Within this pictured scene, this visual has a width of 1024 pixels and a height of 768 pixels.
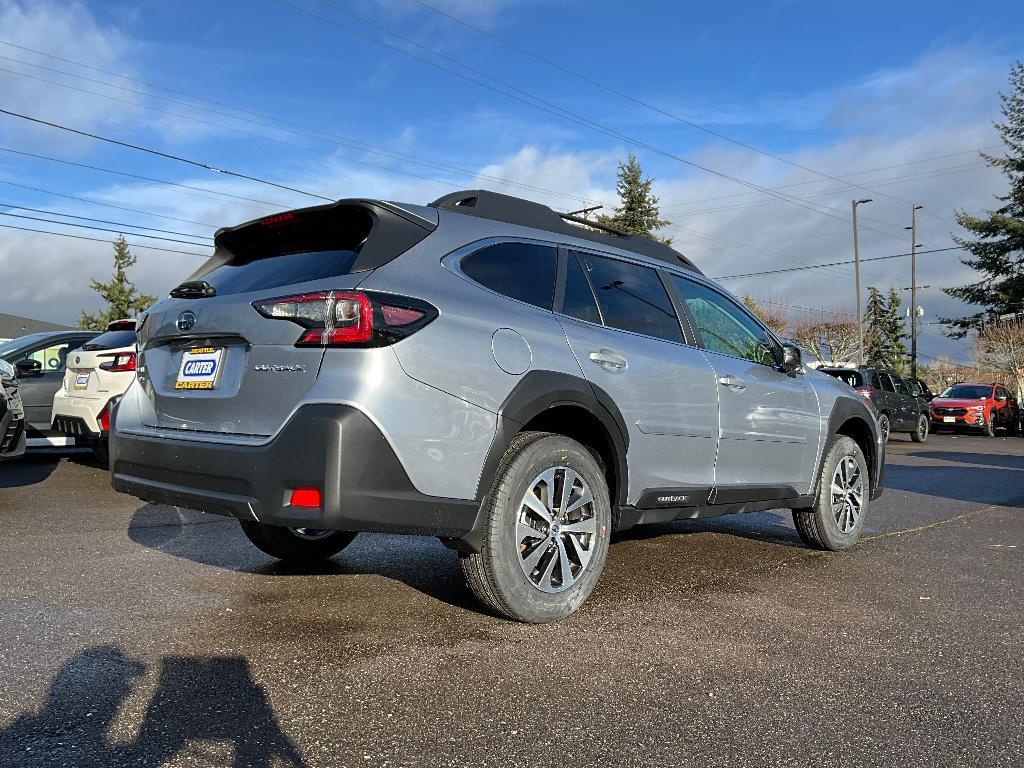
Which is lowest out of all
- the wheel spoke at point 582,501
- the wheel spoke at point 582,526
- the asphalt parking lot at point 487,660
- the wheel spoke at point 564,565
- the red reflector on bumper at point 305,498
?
the asphalt parking lot at point 487,660

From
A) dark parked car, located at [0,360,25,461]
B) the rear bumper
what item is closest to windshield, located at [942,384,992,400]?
dark parked car, located at [0,360,25,461]

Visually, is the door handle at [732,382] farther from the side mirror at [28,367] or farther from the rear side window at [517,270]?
the side mirror at [28,367]

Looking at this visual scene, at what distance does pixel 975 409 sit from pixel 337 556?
981 inches

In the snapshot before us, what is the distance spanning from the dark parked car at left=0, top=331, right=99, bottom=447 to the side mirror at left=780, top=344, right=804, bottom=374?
7.61 meters

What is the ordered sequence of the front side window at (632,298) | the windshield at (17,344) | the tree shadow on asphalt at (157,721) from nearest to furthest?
the tree shadow on asphalt at (157,721) < the front side window at (632,298) < the windshield at (17,344)

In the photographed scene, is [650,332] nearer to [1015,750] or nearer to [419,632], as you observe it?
[419,632]

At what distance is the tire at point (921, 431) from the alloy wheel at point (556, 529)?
19.9 meters

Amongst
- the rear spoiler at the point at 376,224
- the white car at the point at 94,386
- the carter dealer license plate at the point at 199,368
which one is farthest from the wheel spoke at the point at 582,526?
the white car at the point at 94,386

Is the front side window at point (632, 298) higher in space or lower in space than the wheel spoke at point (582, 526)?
higher

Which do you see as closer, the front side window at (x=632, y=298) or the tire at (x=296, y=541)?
the front side window at (x=632, y=298)

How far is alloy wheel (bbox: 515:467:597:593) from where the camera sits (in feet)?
12.0

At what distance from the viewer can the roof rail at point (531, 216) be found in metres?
4.05

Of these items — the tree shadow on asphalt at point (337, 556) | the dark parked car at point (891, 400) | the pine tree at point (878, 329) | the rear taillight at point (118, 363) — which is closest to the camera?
the tree shadow on asphalt at point (337, 556)

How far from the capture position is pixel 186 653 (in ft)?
10.4
